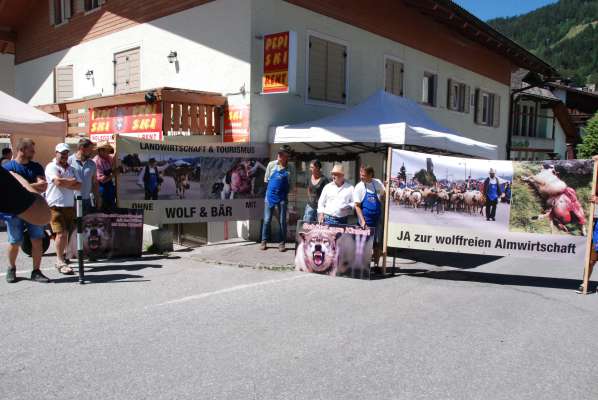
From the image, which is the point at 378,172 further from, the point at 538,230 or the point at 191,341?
the point at 191,341

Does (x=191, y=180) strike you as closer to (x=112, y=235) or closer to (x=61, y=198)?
(x=112, y=235)

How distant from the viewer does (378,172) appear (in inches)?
559

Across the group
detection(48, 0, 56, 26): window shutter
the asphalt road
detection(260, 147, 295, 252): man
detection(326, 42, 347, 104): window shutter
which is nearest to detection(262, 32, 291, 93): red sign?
detection(260, 147, 295, 252): man

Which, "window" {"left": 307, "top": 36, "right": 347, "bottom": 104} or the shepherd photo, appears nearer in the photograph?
the shepherd photo

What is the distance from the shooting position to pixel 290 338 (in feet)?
15.4

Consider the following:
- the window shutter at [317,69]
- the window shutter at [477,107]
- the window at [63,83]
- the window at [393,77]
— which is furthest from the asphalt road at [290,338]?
the window shutter at [477,107]

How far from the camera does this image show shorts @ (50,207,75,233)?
7090mm

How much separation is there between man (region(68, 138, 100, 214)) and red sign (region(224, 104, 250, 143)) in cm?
338

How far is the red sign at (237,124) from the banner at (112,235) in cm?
304

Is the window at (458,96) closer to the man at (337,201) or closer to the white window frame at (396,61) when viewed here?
the white window frame at (396,61)

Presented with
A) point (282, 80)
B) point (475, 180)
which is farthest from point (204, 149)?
point (475, 180)

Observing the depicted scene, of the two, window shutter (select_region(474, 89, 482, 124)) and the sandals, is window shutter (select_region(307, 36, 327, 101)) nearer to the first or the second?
the sandals

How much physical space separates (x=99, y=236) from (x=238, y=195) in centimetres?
284

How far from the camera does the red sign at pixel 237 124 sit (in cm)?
1053
